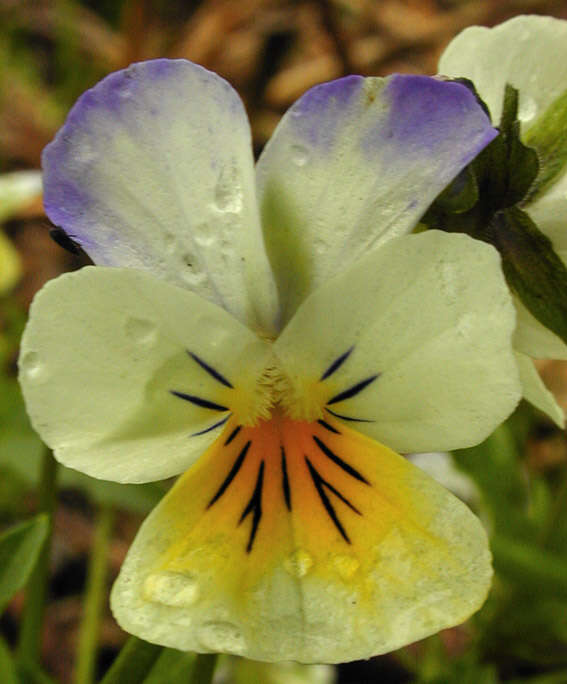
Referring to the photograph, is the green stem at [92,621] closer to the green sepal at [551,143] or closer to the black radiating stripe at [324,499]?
the black radiating stripe at [324,499]

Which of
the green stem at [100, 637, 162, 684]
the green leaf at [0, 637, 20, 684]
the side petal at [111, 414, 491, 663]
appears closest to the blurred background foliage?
the green leaf at [0, 637, 20, 684]

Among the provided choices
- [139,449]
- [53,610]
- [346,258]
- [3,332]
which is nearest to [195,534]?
[139,449]

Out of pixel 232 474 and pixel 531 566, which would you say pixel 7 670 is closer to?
pixel 232 474

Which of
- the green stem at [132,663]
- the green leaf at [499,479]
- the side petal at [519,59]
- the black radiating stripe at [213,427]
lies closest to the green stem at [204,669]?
the green stem at [132,663]

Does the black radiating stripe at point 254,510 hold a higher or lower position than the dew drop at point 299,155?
lower

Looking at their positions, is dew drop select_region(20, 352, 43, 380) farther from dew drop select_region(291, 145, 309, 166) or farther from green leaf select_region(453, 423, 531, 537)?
green leaf select_region(453, 423, 531, 537)

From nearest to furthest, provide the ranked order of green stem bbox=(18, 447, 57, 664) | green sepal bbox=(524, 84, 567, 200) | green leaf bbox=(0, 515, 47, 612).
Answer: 1. green sepal bbox=(524, 84, 567, 200)
2. green leaf bbox=(0, 515, 47, 612)
3. green stem bbox=(18, 447, 57, 664)
